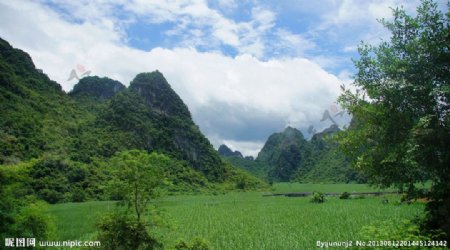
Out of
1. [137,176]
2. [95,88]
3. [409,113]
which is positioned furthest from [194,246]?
[95,88]

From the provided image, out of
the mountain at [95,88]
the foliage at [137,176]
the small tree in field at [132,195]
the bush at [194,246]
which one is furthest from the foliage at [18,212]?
the mountain at [95,88]

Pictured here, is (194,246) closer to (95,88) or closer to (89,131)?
(89,131)

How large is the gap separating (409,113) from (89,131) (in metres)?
99.5

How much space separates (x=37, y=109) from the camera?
8950 cm

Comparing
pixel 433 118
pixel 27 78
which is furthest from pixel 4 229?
pixel 27 78

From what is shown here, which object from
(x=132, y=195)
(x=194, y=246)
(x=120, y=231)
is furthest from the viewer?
(x=194, y=246)

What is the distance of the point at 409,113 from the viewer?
47.7ft

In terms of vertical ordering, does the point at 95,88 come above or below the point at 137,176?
above

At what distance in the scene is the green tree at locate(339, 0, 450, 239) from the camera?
13648 millimetres

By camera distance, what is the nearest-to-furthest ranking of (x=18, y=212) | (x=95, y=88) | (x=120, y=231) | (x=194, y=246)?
1. (x=18, y=212)
2. (x=120, y=231)
3. (x=194, y=246)
4. (x=95, y=88)

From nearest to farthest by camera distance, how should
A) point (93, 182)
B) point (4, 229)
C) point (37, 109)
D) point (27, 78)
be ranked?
1. point (4, 229)
2. point (93, 182)
3. point (37, 109)
4. point (27, 78)

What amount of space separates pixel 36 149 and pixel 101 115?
44.2m

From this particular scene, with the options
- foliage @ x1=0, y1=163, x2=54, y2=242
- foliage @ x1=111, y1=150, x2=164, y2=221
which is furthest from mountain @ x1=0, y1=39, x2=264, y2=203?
foliage @ x1=0, y1=163, x2=54, y2=242

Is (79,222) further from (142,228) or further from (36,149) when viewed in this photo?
(36,149)
